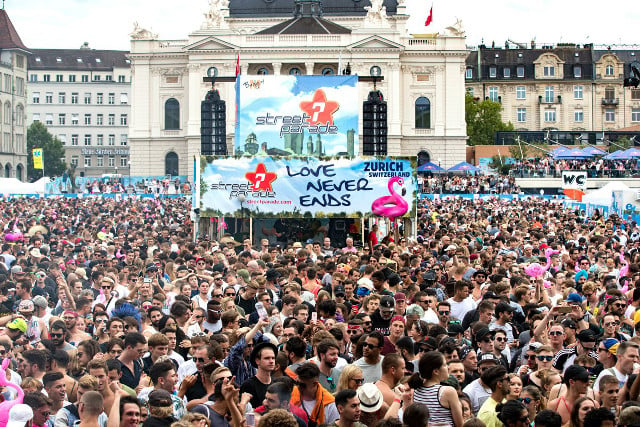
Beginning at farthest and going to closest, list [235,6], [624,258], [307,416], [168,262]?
[235,6], [624,258], [168,262], [307,416]

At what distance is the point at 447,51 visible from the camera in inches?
3246

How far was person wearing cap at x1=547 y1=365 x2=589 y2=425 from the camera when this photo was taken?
340 inches

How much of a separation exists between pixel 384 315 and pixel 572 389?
3571 mm

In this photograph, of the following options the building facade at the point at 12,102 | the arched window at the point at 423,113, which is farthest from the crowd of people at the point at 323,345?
the building facade at the point at 12,102

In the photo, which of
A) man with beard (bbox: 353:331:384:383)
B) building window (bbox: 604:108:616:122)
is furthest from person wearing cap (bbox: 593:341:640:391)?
building window (bbox: 604:108:616:122)

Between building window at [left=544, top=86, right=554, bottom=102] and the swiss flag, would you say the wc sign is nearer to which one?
the swiss flag

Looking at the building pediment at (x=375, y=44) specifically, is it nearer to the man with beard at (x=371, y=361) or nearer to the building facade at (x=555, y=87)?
the building facade at (x=555, y=87)

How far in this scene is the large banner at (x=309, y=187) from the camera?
2684cm

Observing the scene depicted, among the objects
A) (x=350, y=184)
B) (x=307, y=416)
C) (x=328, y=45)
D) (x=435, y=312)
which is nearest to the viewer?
(x=307, y=416)

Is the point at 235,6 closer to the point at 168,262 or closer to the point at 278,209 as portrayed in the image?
the point at 278,209

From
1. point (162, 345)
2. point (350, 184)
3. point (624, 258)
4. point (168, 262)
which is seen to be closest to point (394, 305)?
point (162, 345)

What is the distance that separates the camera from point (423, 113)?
8381cm

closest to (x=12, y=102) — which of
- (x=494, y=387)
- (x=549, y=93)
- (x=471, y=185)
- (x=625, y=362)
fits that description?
(x=549, y=93)

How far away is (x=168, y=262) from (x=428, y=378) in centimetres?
1029
